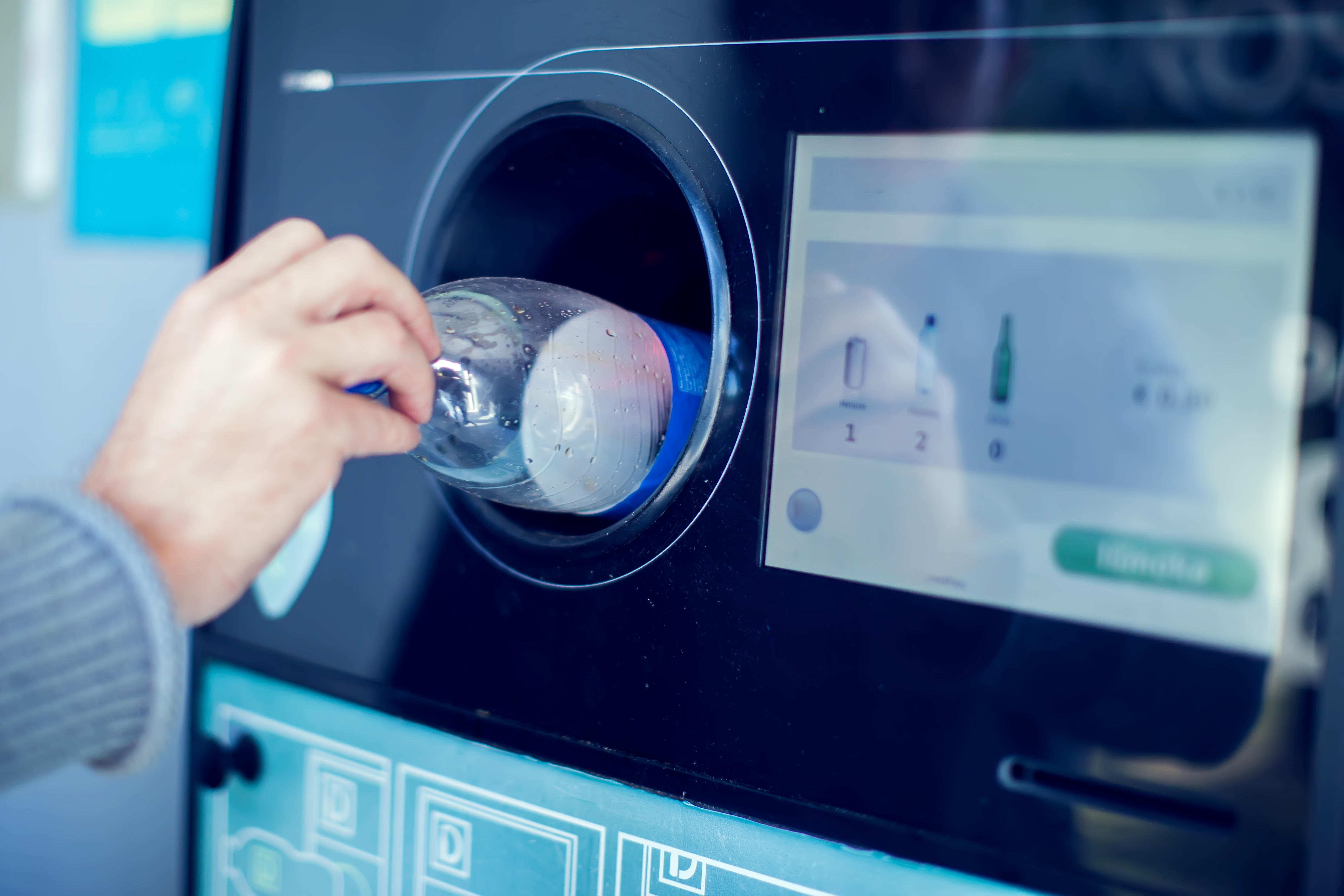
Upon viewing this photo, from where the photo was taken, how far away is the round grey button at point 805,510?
57cm

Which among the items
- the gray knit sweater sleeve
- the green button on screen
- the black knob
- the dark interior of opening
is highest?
the dark interior of opening

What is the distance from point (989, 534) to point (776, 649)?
0.15 m

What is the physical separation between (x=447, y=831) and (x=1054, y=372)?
543 mm

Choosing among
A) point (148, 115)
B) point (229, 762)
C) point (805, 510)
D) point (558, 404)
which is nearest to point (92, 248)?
point (148, 115)

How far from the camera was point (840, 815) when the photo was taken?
56 centimetres

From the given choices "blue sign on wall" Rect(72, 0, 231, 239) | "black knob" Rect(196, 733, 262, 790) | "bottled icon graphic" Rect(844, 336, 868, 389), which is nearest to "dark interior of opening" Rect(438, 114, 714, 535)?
"bottled icon graphic" Rect(844, 336, 868, 389)

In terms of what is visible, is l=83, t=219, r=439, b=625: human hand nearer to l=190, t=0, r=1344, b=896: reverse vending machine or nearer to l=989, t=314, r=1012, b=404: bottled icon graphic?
l=190, t=0, r=1344, b=896: reverse vending machine

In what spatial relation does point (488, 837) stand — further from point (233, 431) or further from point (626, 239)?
point (626, 239)

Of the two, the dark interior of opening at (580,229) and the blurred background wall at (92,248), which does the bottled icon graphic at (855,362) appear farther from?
the blurred background wall at (92,248)

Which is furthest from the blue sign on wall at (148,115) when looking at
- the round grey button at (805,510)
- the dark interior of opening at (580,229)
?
the round grey button at (805,510)

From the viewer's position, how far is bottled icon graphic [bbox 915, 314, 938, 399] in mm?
528

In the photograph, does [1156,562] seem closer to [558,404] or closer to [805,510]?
[805,510]

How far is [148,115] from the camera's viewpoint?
3.89 ft

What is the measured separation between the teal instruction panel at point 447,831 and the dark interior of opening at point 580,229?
20cm
